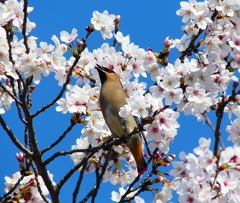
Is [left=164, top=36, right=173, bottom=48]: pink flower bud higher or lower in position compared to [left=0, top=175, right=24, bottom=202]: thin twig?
higher

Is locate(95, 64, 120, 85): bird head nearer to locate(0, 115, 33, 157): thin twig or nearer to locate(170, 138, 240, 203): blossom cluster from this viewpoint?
locate(0, 115, 33, 157): thin twig

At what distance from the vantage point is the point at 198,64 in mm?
4445

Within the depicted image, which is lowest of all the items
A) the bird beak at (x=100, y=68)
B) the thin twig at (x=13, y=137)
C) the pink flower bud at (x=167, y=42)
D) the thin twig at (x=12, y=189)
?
the thin twig at (x=12, y=189)

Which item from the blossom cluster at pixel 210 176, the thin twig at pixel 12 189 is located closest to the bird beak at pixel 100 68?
the thin twig at pixel 12 189

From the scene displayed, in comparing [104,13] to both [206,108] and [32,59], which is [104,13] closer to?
[32,59]

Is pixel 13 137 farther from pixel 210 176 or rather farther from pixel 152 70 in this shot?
pixel 210 176

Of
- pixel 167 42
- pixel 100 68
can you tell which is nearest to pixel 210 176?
pixel 167 42

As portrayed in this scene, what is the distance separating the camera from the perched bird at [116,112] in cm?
529

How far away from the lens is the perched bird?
5.29 metres

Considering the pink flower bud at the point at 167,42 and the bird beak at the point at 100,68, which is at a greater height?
the bird beak at the point at 100,68

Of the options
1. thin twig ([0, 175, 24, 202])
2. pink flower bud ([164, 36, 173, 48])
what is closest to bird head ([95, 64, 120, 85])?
pink flower bud ([164, 36, 173, 48])

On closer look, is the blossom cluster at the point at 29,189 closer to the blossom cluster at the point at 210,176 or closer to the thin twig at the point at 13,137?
the thin twig at the point at 13,137

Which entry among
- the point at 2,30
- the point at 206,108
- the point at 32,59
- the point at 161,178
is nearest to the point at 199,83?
the point at 206,108

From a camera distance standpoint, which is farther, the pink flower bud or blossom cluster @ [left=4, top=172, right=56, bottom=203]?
the pink flower bud
